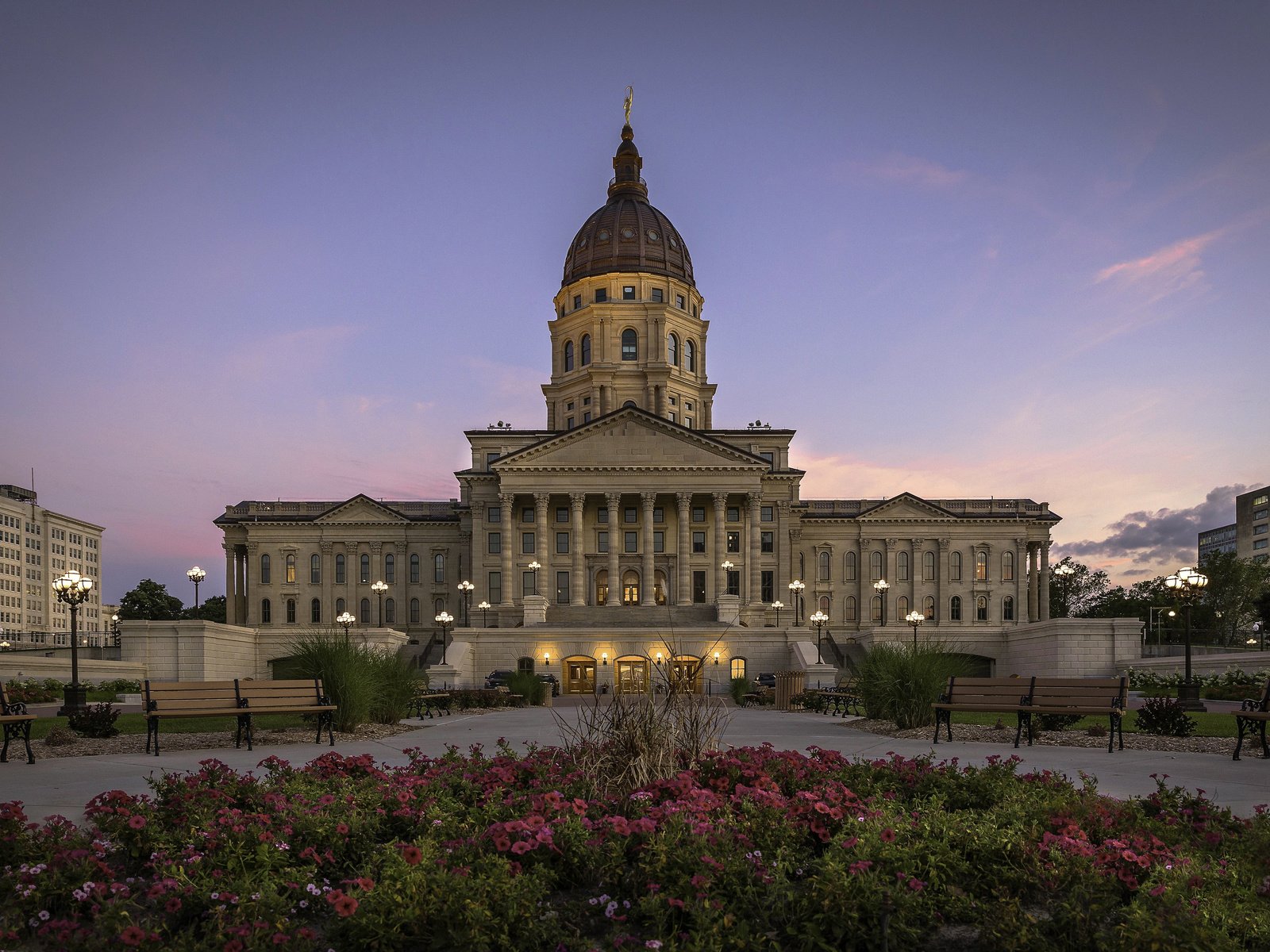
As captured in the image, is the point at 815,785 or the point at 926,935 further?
the point at 815,785

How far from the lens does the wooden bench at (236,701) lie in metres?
16.9

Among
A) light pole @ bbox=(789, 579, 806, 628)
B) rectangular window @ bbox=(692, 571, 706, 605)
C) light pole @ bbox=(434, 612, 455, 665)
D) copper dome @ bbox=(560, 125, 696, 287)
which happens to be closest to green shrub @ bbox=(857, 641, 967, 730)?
light pole @ bbox=(434, 612, 455, 665)

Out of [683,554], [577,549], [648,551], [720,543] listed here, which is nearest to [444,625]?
[577,549]

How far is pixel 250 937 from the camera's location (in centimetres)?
596

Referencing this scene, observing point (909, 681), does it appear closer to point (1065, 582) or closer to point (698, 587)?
point (698, 587)

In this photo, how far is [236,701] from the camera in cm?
1758

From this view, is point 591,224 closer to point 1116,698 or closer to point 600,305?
point 600,305

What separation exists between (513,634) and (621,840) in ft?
180

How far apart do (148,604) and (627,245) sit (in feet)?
273

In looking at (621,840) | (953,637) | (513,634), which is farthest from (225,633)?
(621,840)

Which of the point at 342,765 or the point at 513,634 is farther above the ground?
the point at 342,765

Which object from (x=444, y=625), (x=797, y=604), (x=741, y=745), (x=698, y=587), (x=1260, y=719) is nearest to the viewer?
(x=1260, y=719)

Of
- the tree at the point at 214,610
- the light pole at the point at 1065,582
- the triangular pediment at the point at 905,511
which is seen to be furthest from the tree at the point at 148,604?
the light pole at the point at 1065,582

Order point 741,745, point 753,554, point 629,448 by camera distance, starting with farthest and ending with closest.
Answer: point 753,554
point 629,448
point 741,745
